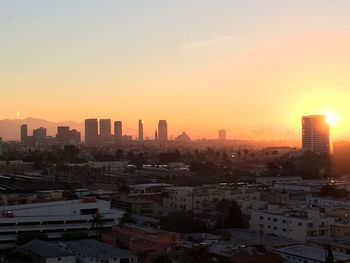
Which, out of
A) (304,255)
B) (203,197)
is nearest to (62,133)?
(203,197)

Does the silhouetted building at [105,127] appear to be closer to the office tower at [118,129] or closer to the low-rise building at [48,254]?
the office tower at [118,129]

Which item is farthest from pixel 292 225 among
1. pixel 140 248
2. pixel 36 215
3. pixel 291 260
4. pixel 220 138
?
pixel 220 138

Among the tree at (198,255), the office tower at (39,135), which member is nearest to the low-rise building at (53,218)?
the tree at (198,255)

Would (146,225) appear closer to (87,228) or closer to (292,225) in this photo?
(87,228)

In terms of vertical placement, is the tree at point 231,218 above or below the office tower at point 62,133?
below

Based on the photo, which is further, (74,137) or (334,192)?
(74,137)

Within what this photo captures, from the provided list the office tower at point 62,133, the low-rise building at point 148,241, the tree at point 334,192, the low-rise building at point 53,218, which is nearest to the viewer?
the low-rise building at point 148,241

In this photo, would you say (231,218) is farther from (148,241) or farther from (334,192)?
(334,192)
